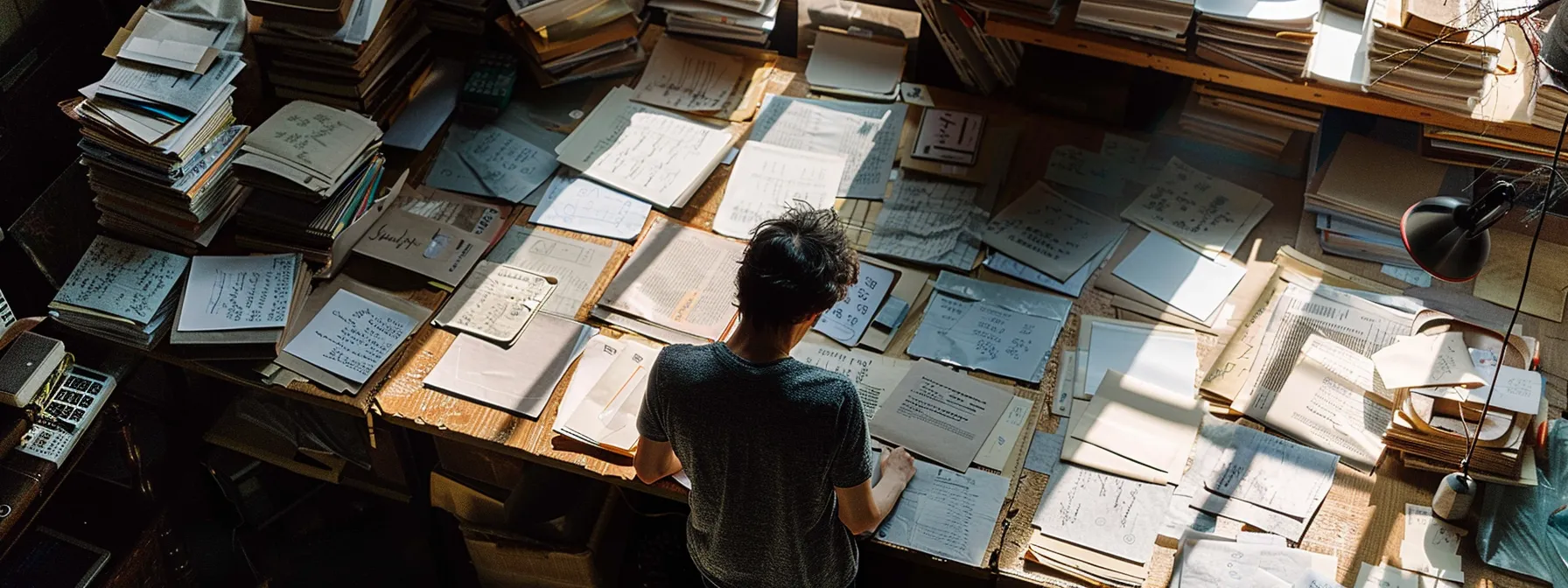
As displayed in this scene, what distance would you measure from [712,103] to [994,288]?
1.02 metres

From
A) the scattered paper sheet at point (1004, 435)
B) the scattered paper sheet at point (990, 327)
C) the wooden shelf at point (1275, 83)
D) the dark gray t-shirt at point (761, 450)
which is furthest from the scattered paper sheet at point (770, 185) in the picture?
the dark gray t-shirt at point (761, 450)

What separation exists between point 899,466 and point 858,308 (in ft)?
1.61

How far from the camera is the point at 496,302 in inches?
112

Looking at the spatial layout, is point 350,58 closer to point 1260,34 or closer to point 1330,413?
point 1260,34

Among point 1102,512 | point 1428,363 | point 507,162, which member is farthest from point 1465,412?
point 507,162

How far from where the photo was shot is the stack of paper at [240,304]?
107 inches

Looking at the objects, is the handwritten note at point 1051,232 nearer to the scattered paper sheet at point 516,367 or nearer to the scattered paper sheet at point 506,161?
the scattered paper sheet at point 516,367

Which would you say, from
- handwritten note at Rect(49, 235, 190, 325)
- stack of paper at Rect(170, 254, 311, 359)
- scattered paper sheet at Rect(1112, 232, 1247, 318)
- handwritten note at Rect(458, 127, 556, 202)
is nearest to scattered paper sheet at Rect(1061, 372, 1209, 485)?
scattered paper sheet at Rect(1112, 232, 1247, 318)

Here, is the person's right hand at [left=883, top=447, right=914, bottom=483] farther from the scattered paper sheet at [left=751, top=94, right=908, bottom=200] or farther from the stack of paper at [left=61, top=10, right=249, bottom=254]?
the stack of paper at [left=61, top=10, right=249, bottom=254]

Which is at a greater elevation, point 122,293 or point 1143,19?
point 1143,19

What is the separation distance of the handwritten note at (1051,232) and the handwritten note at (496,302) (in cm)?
112

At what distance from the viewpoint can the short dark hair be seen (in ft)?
5.90

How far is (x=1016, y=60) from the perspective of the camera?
3.23 metres

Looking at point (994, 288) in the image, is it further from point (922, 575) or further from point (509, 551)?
point (509, 551)
